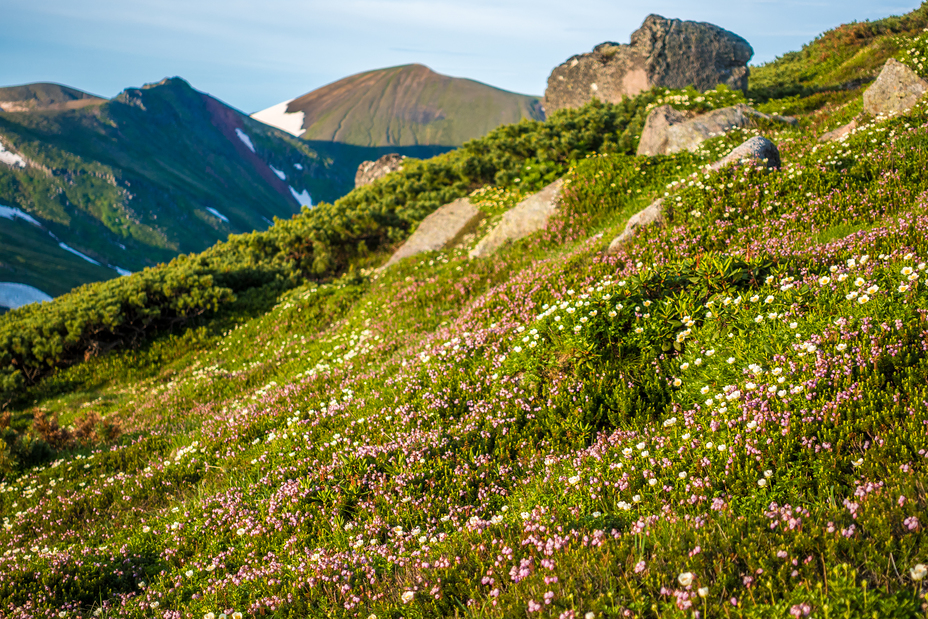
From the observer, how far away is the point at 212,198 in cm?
18100

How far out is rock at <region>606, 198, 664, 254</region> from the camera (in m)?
8.95

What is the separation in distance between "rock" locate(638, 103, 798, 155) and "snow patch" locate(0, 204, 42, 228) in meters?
178

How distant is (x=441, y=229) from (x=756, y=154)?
31.0 ft

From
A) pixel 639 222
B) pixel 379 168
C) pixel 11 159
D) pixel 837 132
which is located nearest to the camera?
pixel 639 222

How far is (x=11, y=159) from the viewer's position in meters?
156

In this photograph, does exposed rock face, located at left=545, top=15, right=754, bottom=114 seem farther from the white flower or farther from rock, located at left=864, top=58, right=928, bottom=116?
the white flower

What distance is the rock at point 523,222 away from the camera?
13438 mm

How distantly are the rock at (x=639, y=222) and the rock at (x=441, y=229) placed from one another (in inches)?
295

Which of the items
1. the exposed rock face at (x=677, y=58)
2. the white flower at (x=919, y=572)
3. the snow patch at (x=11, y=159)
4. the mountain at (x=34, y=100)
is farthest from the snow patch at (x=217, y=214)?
the white flower at (x=919, y=572)

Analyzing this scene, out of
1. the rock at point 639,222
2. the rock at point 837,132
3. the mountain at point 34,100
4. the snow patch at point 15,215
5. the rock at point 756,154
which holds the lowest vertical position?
the rock at point 639,222

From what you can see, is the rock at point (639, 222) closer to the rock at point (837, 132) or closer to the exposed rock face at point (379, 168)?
the rock at point (837, 132)

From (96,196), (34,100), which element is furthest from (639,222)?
(34,100)

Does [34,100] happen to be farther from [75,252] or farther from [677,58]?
[677,58]

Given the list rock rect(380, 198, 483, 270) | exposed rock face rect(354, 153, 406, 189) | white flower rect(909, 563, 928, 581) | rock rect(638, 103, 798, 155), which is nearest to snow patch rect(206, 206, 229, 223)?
exposed rock face rect(354, 153, 406, 189)
